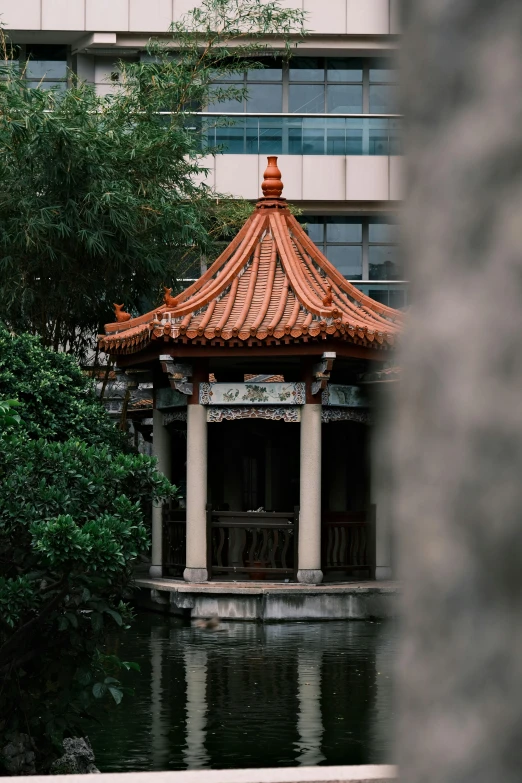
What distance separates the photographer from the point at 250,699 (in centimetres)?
862

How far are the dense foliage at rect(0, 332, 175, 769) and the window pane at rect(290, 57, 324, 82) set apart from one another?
1849 centimetres

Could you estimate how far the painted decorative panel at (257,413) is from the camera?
13.7m

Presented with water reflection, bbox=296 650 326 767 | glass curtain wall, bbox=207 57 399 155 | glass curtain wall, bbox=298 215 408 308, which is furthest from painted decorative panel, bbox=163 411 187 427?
glass curtain wall, bbox=298 215 408 308

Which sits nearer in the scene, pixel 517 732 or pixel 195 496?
pixel 517 732

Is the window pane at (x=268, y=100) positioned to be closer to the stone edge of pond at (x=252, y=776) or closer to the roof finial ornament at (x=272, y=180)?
the roof finial ornament at (x=272, y=180)

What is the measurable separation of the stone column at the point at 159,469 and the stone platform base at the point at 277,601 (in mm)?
1305

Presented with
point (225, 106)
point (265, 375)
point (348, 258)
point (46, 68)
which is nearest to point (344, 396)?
point (265, 375)

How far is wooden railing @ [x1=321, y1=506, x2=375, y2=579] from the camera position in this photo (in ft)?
46.0

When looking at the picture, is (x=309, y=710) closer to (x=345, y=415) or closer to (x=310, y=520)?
(x=310, y=520)

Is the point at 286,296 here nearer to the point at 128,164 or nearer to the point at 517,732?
the point at 128,164

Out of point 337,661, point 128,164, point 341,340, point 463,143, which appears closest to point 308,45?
point 128,164

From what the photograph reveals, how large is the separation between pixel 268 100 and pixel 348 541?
11.9 meters

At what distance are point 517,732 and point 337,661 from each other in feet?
32.5

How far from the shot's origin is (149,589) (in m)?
14.4
